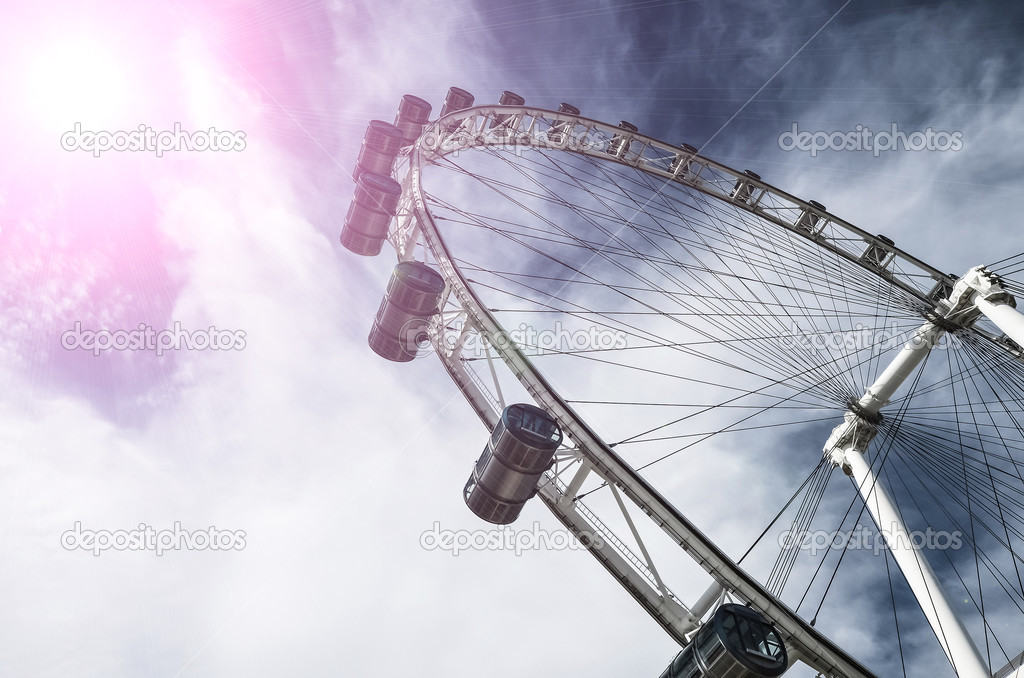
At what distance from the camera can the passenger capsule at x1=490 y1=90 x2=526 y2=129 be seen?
18.9 m

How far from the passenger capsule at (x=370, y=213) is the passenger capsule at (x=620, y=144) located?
27.4 feet

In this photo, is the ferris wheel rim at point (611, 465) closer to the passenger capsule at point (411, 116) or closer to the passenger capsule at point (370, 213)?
the passenger capsule at point (370, 213)

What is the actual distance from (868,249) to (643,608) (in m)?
14.5

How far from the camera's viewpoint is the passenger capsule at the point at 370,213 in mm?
15422

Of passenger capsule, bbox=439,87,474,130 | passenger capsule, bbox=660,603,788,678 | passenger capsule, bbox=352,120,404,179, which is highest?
passenger capsule, bbox=439,87,474,130

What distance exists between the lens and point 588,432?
999 centimetres

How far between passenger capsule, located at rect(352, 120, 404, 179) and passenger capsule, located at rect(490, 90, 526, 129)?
10.4ft

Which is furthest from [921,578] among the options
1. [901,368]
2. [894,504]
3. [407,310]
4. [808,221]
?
[808,221]

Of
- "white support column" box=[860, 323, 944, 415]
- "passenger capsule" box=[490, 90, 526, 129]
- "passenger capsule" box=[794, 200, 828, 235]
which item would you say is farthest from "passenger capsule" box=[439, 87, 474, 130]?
"white support column" box=[860, 323, 944, 415]

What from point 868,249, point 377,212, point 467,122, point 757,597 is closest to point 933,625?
point 757,597

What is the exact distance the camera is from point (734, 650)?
7477 mm

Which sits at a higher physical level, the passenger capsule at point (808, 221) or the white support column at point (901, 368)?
the passenger capsule at point (808, 221)

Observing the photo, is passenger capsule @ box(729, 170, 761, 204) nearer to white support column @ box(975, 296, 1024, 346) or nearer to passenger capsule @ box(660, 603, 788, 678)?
white support column @ box(975, 296, 1024, 346)

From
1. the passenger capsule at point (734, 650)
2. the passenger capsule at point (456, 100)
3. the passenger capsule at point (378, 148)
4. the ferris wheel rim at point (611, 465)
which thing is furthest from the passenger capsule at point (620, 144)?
the passenger capsule at point (734, 650)
